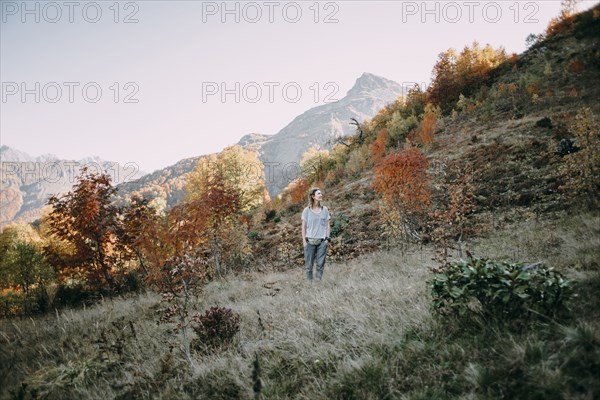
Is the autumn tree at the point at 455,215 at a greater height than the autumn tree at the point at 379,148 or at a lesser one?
lesser

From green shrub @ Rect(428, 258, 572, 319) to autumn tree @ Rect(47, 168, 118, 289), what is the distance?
10.4 metres

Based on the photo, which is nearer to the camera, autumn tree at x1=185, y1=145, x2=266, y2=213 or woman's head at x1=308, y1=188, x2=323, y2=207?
woman's head at x1=308, y1=188, x2=323, y2=207

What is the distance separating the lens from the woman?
21.0 feet

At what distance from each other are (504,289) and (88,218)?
11.1 metres

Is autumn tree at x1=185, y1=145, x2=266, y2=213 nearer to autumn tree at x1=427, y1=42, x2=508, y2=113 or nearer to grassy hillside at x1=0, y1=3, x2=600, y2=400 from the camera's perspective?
grassy hillside at x1=0, y1=3, x2=600, y2=400

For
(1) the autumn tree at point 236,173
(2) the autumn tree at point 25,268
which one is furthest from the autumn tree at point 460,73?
(2) the autumn tree at point 25,268

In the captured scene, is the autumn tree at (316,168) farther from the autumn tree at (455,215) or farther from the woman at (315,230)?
the woman at (315,230)

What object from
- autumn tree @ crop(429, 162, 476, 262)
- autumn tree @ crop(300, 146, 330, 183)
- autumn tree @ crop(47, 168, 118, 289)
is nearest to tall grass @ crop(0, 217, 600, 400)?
autumn tree @ crop(429, 162, 476, 262)

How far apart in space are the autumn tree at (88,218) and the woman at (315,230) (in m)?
7.33

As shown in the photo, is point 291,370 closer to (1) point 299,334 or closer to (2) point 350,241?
(1) point 299,334

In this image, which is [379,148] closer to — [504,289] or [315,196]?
[315,196]

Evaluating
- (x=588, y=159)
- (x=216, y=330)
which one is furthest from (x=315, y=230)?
(x=588, y=159)

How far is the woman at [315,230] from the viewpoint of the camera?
639cm

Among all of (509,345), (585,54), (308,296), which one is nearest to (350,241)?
(308,296)
